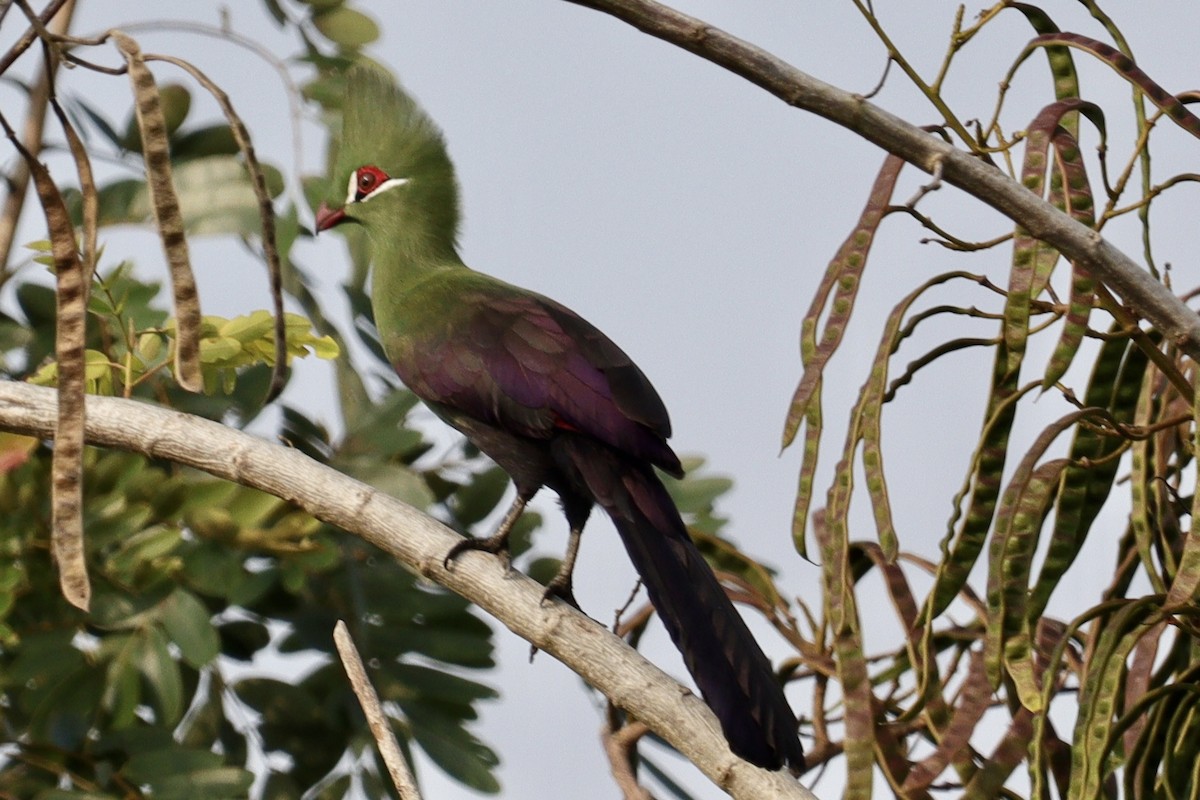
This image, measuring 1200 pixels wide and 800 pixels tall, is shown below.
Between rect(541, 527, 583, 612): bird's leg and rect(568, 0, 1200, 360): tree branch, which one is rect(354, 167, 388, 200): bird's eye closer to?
rect(541, 527, 583, 612): bird's leg

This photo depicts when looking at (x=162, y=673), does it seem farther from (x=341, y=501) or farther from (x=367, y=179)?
(x=367, y=179)

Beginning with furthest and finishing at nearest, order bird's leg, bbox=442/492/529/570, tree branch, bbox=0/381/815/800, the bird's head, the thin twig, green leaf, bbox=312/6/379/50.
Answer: green leaf, bbox=312/6/379/50, the bird's head, bird's leg, bbox=442/492/529/570, tree branch, bbox=0/381/815/800, the thin twig

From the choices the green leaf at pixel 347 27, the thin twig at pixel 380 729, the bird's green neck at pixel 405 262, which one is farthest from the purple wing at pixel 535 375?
the green leaf at pixel 347 27

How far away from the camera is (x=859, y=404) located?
6.96ft

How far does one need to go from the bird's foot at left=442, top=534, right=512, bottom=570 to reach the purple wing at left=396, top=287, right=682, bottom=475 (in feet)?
0.76

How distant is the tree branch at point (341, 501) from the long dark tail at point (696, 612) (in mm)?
117

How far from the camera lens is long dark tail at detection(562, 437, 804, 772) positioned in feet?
7.16

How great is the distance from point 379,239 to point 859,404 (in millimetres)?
1594

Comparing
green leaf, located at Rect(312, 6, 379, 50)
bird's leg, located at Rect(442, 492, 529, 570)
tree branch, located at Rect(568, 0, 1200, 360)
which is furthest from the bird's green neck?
tree branch, located at Rect(568, 0, 1200, 360)

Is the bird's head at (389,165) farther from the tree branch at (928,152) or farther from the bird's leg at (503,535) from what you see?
the tree branch at (928,152)

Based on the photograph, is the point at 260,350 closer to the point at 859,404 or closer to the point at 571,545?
the point at 571,545

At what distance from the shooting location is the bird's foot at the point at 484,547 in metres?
2.54

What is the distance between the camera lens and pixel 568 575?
2.89 m

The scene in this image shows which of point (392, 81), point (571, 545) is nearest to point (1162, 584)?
point (571, 545)
